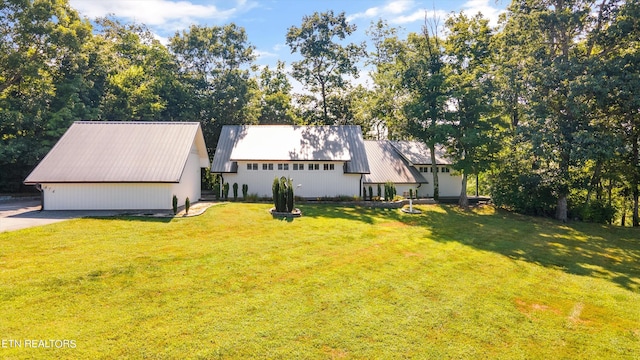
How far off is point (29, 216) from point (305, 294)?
15.6 metres

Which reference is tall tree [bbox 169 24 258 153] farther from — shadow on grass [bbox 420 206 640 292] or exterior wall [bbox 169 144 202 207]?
shadow on grass [bbox 420 206 640 292]

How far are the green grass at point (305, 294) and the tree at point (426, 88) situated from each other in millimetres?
12285

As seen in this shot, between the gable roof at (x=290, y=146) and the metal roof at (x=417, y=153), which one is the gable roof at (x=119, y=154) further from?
the metal roof at (x=417, y=153)

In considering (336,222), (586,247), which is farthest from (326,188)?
(586,247)

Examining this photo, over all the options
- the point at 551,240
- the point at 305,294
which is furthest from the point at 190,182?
the point at 551,240

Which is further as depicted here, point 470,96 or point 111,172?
point 470,96

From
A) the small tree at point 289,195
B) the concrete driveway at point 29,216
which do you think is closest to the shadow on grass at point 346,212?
the small tree at point 289,195

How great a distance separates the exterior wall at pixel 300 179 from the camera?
23.5 metres

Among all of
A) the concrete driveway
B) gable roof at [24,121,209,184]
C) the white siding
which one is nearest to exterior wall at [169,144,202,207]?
the white siding

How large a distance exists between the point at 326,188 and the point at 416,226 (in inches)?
341

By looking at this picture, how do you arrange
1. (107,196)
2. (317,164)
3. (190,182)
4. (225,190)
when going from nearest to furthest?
(107,196) < (190,182) < (225,190) < (317,164)

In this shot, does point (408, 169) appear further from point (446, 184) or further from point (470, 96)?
point (470, 96)

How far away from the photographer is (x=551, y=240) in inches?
595

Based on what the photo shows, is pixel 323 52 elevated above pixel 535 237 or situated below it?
above
